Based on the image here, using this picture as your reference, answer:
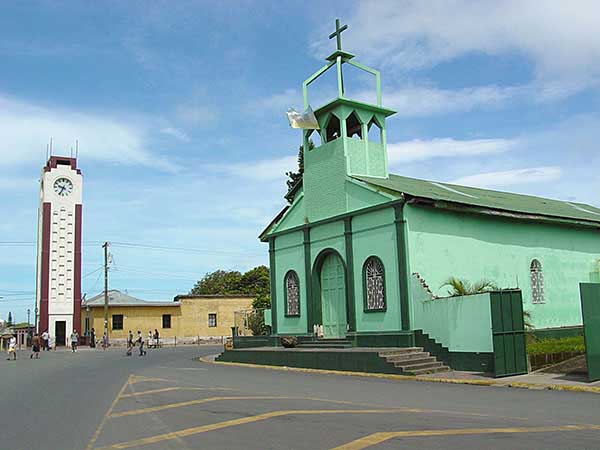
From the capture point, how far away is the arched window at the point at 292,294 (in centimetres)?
2469

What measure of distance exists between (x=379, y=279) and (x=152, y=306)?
35.6m

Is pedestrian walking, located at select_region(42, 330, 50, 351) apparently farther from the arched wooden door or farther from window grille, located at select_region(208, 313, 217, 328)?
the arched wooden door

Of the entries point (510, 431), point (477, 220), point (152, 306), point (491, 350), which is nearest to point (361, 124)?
point (477, 220)

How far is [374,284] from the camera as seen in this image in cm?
2091

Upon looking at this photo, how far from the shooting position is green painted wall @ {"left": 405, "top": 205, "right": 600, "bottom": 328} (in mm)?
20125

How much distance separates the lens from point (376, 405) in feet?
37.0

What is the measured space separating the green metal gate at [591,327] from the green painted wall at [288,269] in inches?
457

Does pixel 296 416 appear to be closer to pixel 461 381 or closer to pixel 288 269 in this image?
pixel 461 381

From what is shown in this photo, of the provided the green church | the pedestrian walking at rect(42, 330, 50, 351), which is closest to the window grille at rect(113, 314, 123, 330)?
the pedestrian walking at rect(42, 330, 50, 351)

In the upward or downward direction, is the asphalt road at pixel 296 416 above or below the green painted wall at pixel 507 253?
below

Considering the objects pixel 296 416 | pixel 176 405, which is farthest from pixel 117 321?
pixel 296 416

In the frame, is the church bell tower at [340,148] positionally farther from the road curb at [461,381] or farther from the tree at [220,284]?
the tree at [220,284]

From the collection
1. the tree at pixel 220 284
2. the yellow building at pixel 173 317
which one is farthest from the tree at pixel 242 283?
the yellow building at pixel 173 317

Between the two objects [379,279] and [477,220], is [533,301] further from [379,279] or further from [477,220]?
[379,279]
